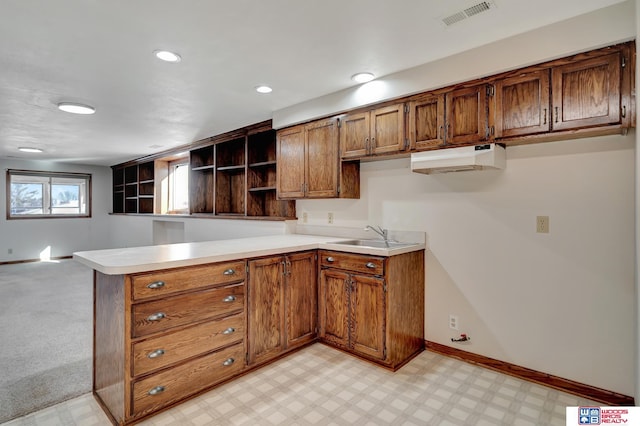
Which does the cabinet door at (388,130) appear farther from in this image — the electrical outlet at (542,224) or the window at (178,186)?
the window at (178,186)

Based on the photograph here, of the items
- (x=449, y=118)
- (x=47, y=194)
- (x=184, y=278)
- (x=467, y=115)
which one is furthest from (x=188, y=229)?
(x=47, y=194)

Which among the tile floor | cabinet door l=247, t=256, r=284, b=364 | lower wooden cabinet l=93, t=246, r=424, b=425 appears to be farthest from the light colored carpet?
cabinet door l=247, t=256, r=284, b=364

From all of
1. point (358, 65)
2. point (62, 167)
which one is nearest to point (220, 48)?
point (358, 65)

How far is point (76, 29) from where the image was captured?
202 centimetres

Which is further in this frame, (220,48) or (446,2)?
(220,48)

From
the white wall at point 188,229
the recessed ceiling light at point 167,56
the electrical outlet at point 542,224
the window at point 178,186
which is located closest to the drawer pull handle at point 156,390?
the recessed ceiling light at point 167,56

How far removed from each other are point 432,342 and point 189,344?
2.00m

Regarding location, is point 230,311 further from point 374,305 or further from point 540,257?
point 540,257

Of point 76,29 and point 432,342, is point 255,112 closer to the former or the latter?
point 76,29

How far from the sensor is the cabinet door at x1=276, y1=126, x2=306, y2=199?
3.59 metres

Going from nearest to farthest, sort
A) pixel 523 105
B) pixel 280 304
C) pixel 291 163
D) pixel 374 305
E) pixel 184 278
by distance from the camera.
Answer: pixel 184 278, pixel 523 105, pixel 374 305, pixel 280 304, pixel 291 163

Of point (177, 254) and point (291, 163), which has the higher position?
point (291, 163)

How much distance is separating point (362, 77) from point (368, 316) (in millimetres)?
1961

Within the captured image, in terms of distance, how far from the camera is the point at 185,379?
82.4 inches
